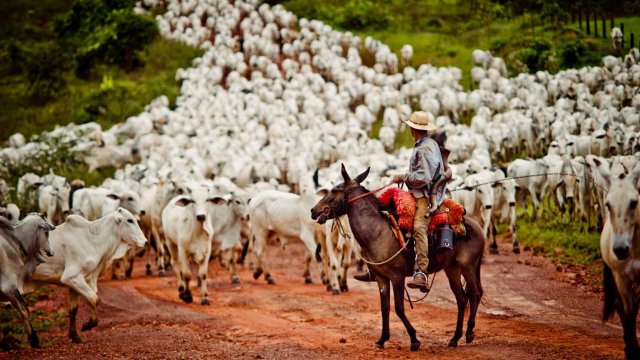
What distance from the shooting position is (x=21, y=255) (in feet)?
34.6

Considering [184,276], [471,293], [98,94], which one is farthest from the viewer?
[98,94]

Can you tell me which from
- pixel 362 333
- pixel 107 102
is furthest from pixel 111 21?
pixel 362 333

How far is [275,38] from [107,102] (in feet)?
39.8

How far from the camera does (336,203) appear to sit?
10.2 meters

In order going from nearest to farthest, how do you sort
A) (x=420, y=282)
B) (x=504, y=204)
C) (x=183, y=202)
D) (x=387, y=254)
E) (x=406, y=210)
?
(x=420, y=282), (x=406, y=210), (x=387, y=254), (x=183, y=202), (x=504, y=204)

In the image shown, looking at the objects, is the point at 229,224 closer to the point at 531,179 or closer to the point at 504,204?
the point at 504,204

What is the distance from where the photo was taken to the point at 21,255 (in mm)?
10539

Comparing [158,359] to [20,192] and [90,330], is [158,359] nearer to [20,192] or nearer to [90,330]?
[90,330]

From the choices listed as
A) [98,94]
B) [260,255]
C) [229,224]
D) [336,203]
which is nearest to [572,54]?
[260,255]

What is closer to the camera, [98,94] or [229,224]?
[229,224]

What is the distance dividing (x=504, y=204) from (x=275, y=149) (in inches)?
479

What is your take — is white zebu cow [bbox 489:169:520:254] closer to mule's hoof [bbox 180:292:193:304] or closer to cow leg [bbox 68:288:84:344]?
mule's hoof [bbox 180:292:193:304]

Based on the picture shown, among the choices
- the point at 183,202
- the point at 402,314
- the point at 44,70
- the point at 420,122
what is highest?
the point at 44,70

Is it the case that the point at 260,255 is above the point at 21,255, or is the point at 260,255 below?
below
